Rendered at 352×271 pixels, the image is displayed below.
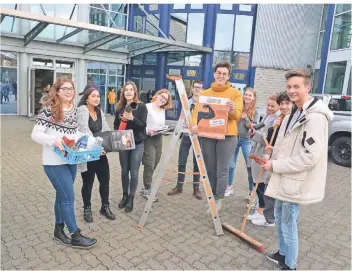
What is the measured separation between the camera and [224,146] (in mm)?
3783

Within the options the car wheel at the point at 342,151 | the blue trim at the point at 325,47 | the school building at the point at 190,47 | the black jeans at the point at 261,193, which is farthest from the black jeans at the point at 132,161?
the blue trim at the point at 325,47

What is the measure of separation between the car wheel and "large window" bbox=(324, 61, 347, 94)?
6.37 metres

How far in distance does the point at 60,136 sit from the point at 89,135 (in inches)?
13.5

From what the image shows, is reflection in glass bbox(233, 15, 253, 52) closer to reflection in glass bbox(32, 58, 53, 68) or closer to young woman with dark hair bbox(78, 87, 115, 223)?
reflection in glass bbox(32, 58, 53, 68)

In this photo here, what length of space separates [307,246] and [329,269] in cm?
45

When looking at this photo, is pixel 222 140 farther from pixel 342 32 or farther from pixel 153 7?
pixel 153 7

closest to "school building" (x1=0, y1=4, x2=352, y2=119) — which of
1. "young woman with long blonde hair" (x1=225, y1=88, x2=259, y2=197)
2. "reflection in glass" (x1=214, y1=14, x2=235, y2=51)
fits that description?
"reflection in glass" (x1=214, y1=14, x2=235, y2=51)

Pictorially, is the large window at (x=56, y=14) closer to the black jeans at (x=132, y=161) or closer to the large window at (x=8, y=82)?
the large window at (x=8, y=82)

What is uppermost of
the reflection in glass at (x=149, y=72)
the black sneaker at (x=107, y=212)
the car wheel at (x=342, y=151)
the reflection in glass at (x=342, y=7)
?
the reflection in glass at (x=342, y=7)

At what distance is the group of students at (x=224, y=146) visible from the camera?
8.58 ft

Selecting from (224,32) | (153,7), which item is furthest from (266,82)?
(153,7)

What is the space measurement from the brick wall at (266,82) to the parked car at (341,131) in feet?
24.4

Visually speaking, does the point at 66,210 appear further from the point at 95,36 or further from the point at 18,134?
the point at 95,36

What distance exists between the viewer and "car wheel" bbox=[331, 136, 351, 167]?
312 inches
